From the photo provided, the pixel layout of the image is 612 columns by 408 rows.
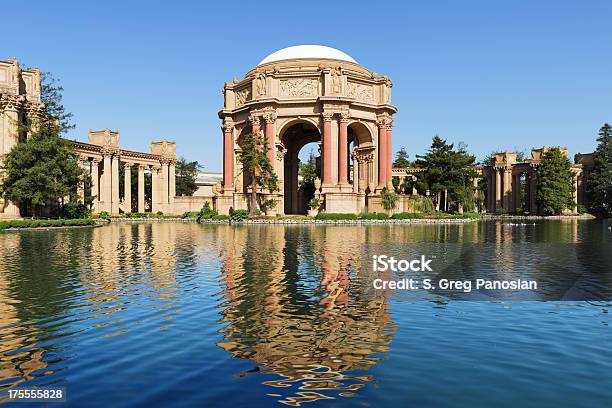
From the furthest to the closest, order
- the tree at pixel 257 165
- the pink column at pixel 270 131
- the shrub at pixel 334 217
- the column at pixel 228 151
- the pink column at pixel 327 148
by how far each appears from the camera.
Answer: the column at pixel 228 151 → the pink column at pixel 270 131 → the pink column at pixel 327 148 → the tree at pixel 257 165 → the shrub at pixel 334 217

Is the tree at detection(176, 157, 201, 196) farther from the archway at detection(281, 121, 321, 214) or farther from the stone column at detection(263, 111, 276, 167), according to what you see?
the stone column at detection(263, 111, 276, 167)

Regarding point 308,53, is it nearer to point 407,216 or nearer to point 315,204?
point 315,204

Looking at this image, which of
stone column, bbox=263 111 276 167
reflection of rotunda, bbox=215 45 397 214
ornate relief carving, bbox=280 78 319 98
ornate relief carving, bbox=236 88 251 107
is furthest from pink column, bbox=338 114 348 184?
ornate relief carving, bbox=236 88 251 107

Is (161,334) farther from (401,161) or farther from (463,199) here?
(401,161)

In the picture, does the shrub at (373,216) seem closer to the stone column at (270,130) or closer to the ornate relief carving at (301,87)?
the stone column at (270,130)

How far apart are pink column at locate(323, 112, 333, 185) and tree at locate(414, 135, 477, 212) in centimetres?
2313

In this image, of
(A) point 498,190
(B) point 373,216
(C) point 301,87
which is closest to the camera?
(B) point 373,216

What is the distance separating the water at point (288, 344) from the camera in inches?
260

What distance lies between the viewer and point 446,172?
81.2 m

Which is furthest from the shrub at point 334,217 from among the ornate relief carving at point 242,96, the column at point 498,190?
the column at point 498,190

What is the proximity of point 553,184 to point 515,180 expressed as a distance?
53.3ft

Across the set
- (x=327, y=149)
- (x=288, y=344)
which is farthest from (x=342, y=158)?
(x=288, y=344)

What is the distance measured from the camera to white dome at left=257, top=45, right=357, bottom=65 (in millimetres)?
70438

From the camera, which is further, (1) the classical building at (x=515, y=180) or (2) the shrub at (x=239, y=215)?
(1) the classical building at (x=515, y=180)
